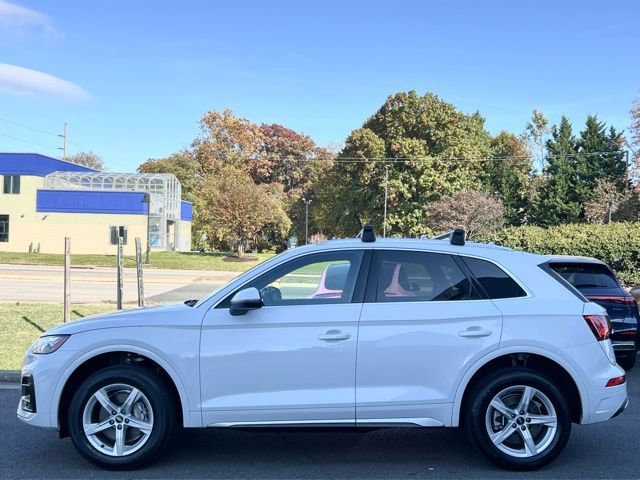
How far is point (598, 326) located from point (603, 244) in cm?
1648

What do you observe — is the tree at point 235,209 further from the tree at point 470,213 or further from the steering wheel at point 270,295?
the steering wheel at point 270,295

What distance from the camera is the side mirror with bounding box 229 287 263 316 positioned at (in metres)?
4.09

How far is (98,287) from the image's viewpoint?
21.4 m

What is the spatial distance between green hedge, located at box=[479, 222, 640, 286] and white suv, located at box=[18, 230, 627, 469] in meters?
16.2

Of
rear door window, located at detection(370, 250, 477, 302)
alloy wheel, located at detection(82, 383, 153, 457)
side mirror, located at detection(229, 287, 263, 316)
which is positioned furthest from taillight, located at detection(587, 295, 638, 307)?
alloy wheel, located at detection(82, 383, 153, 457)

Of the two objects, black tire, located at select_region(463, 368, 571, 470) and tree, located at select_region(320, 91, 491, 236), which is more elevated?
tree, located at select_region(320, 91, 491, 236)

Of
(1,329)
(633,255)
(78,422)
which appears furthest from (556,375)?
(633,255)

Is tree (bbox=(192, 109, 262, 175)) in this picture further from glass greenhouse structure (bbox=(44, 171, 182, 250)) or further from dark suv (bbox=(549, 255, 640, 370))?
dark suv (bbox=(549, 255, 640, 370))

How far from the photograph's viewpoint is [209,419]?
416 centimetres

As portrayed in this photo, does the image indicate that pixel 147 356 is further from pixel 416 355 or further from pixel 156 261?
pixel 156 261

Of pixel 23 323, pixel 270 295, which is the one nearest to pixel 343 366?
pixel 270 295

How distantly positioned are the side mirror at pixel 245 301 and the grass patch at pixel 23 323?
4.85 metres

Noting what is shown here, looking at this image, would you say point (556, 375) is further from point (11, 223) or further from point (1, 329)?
point (11, 223)

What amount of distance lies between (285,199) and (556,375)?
65171mm
